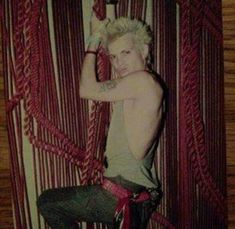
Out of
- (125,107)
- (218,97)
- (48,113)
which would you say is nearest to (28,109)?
(48,113)

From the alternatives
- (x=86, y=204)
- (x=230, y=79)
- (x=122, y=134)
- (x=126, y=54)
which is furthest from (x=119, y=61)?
(x=86, y=204)

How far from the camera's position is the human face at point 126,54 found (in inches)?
53.3

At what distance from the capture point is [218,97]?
1.39 metres

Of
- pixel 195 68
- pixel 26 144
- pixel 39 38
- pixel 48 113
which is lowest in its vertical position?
pixel 26 144

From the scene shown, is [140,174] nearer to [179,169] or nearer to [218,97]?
[179,169]

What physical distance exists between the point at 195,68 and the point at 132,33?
0.26 m

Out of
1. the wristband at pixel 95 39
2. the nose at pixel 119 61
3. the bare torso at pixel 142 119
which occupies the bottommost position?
the bare torso at pixel 142 119

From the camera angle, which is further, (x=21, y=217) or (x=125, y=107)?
(x=21, y=217)

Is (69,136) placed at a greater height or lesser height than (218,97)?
lesser

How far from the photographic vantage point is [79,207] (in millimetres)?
1350

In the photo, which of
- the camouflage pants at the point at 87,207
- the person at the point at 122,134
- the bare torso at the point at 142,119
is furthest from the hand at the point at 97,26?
the camouflage pants at the point at 87,207

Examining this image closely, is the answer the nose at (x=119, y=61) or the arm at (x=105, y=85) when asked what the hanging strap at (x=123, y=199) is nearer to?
the arm at (x=105, y=85)

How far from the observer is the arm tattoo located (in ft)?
4.39

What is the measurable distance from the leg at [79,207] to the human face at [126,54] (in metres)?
0.43
